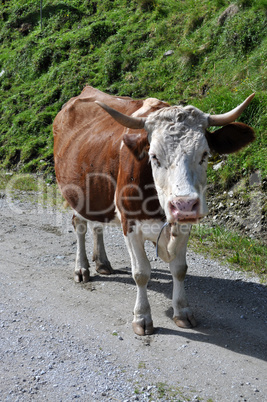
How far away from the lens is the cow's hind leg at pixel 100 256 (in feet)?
20.8

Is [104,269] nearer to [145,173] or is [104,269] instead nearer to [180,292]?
[180,292]

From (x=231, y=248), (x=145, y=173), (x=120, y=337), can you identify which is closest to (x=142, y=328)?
(x=120, y=337)

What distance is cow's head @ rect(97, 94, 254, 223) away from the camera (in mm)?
3873

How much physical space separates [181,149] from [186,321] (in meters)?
1.85

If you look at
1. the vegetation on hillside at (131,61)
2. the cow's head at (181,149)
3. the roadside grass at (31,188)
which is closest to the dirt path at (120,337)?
the cow's head at (181,149)

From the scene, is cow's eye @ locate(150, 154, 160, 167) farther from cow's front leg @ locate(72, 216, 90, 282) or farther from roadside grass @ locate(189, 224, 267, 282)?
roadside grass @ locate(189, 224, 267, 282)

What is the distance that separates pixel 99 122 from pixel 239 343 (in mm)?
3077

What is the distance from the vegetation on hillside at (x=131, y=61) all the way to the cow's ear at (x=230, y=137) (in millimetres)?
3021

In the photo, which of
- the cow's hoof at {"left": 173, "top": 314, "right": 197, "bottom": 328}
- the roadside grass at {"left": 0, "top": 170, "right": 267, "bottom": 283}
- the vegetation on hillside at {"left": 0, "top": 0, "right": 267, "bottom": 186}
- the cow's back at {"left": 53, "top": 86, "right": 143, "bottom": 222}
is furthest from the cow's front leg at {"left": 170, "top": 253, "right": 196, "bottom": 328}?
the vegetation on hillside at {"left": 0, "top": 0, "right": 267, "bottom": 186}

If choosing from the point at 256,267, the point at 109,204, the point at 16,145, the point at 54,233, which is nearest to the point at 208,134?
the point at 109,204

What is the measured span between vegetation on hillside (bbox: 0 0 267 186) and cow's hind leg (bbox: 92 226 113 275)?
253cm

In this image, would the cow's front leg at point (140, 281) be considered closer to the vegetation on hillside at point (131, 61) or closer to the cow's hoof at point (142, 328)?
the cow's hoof at point (142, 328)

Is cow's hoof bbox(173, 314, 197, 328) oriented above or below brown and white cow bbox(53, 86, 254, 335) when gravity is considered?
below

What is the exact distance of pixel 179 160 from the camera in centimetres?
401
